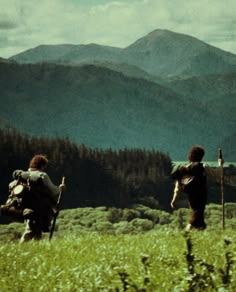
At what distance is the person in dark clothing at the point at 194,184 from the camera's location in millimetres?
19188

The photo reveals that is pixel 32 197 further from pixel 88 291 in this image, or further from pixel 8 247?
pixel 88 291

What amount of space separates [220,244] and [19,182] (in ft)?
20.8

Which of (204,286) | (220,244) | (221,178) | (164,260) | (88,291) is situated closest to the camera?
(204,286)

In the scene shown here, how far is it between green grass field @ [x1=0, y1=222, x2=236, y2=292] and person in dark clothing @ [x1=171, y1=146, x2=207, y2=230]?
8.97 ft

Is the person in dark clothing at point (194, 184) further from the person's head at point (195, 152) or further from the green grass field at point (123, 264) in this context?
the green grass field at point (123, 264)

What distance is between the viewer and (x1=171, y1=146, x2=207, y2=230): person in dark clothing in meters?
19.2

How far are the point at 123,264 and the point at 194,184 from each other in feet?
26.8

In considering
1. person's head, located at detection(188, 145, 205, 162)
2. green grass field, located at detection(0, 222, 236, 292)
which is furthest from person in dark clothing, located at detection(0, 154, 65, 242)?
person's head, located at detection(188, 145, 205, 162)

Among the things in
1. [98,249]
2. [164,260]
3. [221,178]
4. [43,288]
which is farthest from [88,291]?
[221,178]

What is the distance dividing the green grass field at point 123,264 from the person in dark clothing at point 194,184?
273 centimetres

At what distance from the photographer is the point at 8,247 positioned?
1479cm

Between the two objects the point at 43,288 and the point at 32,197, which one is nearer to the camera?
the point at 43,288

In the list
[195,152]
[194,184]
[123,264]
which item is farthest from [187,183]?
[123,264]

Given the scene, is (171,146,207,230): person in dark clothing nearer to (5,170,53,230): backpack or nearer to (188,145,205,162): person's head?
(188,145,205,162): person's head
